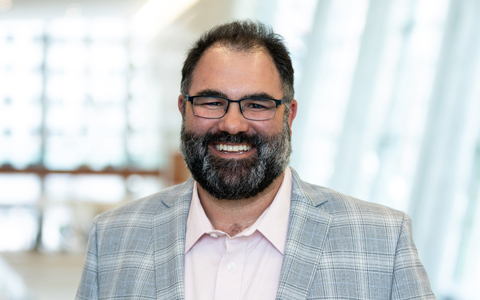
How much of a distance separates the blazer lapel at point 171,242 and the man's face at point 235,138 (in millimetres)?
149

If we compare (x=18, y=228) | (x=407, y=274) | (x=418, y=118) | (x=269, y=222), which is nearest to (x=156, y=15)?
(x=18, y=228)

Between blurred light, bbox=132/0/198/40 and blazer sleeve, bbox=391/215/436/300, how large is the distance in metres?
10.9

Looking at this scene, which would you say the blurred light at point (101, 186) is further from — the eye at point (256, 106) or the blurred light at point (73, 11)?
the eye at point (256, 106)

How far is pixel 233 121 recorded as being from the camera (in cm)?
158

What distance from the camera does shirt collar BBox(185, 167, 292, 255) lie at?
1632 millimetres

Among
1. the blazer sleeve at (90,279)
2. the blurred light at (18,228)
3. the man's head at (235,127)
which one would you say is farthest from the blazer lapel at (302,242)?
the blurred light at (18,228)

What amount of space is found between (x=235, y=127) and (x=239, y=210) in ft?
0.94

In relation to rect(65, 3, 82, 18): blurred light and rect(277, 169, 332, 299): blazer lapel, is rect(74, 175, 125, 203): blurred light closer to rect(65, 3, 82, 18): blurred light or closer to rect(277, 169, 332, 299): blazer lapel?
rect(65, 3, 82, 18): blurred light

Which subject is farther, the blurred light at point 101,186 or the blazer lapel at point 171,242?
the blurred light at point 101,186

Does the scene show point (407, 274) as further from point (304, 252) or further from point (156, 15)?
point (156, 15)

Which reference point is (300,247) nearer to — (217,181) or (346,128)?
(217,181)

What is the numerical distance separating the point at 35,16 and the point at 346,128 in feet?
38.4

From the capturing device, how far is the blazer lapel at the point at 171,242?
1.59 m

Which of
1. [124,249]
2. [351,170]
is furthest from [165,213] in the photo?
[351,170]
